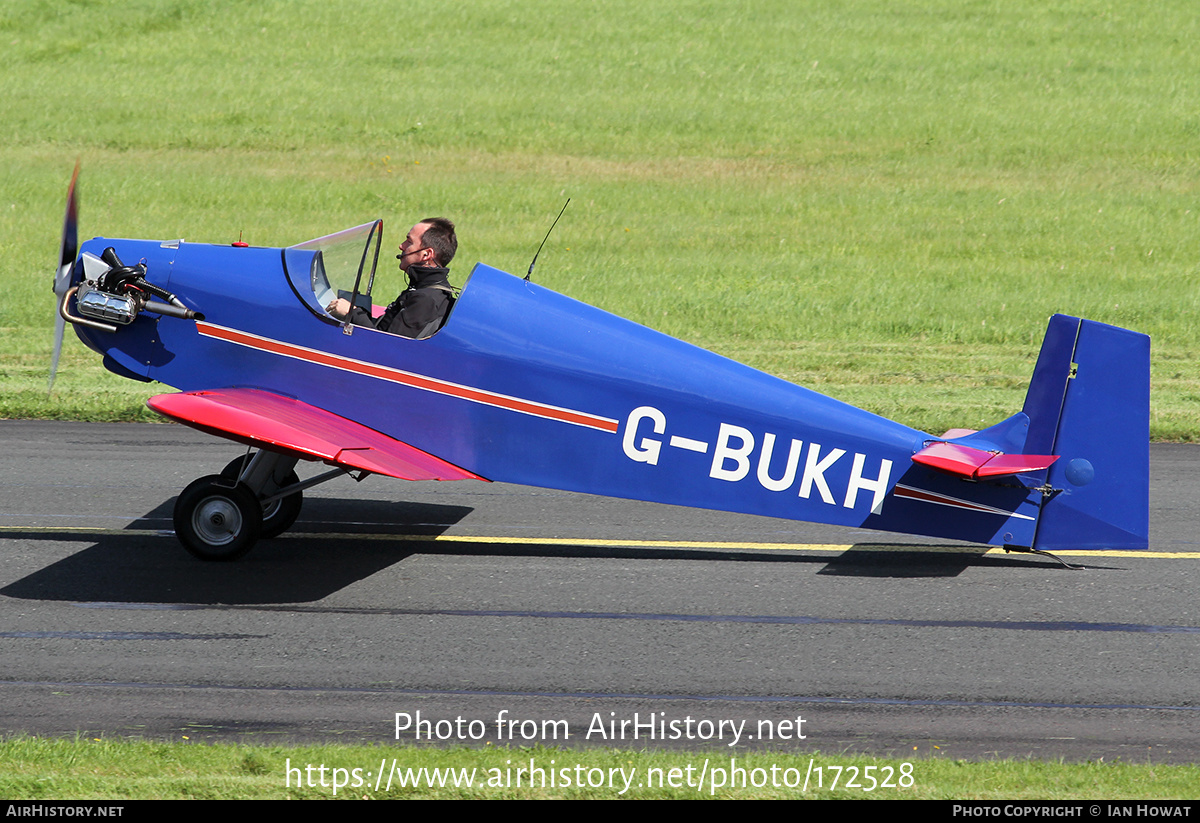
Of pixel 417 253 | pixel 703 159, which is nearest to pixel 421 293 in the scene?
pixel 417 253

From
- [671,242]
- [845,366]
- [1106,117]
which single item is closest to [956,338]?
[845,366]

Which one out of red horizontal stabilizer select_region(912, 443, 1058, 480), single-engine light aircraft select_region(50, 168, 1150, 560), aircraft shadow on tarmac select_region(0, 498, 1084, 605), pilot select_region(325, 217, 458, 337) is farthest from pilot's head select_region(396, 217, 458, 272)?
red horizontal stabilizer select_region(912, 443, 1058, 480)

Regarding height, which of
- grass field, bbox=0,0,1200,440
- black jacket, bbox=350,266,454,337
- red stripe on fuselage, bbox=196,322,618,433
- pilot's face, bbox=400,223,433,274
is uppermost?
grass field, bbox=0,0,1200,440

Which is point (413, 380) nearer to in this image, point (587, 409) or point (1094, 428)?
point (587, 409)

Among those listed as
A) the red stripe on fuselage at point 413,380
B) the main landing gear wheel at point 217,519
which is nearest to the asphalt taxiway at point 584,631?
the main landing gear wheel at point 217,519

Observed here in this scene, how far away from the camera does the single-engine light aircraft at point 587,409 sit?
7.65m

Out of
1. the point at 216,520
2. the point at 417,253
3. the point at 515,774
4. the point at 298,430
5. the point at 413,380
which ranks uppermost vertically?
the point at 417,253

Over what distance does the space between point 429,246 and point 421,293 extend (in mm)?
379

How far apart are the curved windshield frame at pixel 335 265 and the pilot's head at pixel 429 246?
0.70 feet

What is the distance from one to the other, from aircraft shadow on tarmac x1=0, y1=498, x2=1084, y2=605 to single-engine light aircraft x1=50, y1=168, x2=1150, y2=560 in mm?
338

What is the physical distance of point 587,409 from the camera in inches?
308

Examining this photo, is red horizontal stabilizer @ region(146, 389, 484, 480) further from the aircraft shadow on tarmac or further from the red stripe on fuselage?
the aircraft shadow on tarmac

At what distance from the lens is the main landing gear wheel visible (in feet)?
25.9
